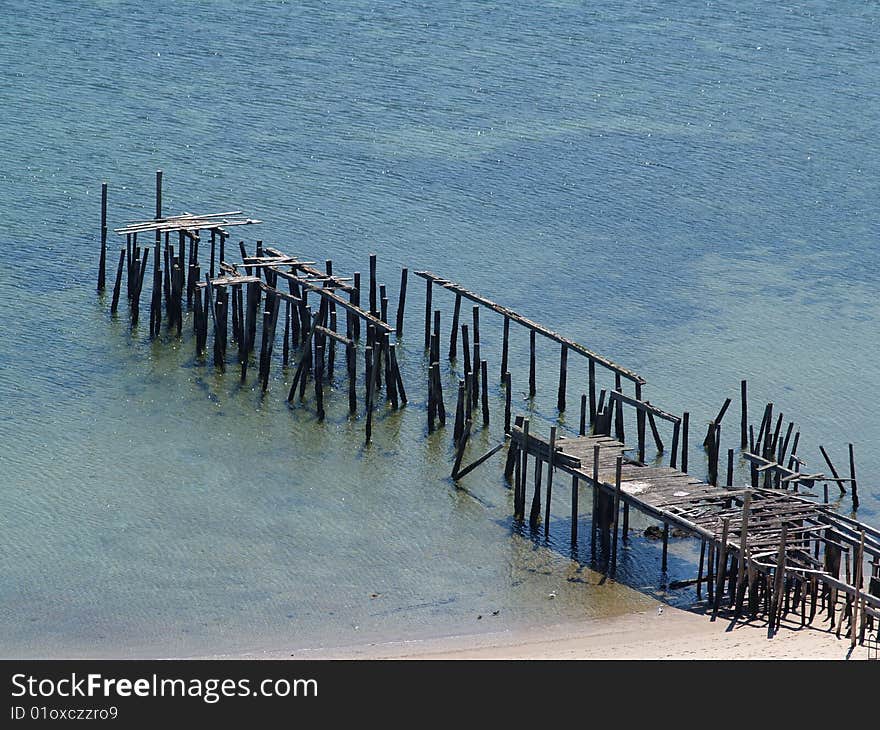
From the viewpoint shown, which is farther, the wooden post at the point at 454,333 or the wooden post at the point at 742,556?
the wooden post at the point at 454,333

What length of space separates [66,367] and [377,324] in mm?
7924

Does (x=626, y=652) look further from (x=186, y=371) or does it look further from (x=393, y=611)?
(x=186, y=371)

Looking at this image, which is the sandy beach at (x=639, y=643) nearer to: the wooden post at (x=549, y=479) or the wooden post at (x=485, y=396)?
the wooden post at (x=549, y=479)

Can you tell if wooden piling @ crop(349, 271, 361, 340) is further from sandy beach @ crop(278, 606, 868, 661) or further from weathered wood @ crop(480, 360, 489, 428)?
sandy beach @ crop(278, 606, 868, 661)

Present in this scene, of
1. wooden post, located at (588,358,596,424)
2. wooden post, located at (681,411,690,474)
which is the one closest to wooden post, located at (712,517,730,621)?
wooden post, located at (681,411,690,474)

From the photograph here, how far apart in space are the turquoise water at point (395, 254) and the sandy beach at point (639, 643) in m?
0.65

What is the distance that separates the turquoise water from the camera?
28547mm

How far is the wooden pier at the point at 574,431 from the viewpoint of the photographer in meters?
26.4

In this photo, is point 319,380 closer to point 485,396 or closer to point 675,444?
point 485,396

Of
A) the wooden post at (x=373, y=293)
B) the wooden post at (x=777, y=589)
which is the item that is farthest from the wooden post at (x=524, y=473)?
the wooden post at (x=373, y=293)

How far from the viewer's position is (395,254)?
46.0 meters

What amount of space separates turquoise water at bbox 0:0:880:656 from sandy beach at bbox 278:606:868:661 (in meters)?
0.65

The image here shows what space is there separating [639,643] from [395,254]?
22283 millimetres

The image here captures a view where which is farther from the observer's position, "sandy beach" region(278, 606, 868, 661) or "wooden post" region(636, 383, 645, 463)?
"wooden post" region(636, 383, 645, 463)
